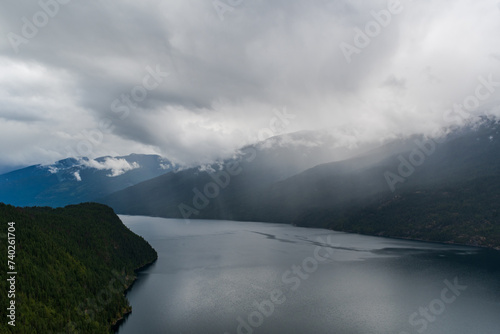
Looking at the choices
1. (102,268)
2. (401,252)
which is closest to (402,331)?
(102,268)

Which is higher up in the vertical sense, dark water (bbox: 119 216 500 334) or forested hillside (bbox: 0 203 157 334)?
forested hillside (bbox: 0 203 157 334)

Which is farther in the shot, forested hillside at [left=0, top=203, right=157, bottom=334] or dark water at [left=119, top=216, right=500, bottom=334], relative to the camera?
dark water at [left=119, top=216, right=500, bottom=334]

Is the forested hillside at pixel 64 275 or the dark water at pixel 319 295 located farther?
the dark water at pixel 319 295

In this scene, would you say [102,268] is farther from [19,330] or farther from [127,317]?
[19,330]

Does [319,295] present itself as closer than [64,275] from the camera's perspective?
No
